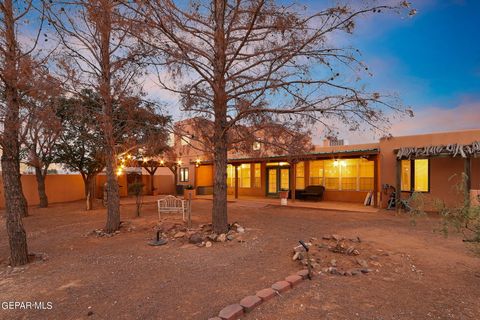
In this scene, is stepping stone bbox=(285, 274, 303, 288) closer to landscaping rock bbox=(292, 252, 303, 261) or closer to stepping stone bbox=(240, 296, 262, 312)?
stepping stone bbox=(240, 296, 262, 312)

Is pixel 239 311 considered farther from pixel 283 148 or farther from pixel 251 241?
pixel 283 148

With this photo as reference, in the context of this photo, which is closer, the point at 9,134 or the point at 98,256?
the point at 9,134

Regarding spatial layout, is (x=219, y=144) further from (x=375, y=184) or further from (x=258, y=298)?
(x=375, y=184)

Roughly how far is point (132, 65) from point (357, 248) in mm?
7244

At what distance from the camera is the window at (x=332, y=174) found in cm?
1410

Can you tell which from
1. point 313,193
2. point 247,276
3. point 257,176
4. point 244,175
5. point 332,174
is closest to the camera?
point 247,276

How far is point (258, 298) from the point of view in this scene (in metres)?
3.21

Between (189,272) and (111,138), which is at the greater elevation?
(111,138)

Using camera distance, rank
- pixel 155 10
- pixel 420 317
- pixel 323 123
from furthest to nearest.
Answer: pixel 323 123 → pixel 155 10 → pixel 420 317

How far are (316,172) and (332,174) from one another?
979 mm

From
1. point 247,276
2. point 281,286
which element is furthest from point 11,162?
point 281,286

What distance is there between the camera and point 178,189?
69.6ft

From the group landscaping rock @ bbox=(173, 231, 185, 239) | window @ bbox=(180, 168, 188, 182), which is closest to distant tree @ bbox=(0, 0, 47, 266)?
landscaping rock @ bbox=(173, 231, 185, 239)

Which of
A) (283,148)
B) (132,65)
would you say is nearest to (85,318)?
(283,148)
